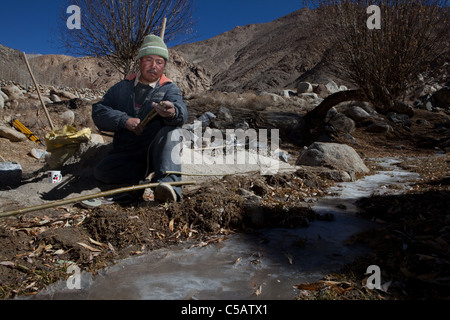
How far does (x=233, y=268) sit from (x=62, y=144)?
11.1 feet

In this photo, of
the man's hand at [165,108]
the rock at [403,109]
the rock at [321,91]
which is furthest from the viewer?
the rock at [321,91]

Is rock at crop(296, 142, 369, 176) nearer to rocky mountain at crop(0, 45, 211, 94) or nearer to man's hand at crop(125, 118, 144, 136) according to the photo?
man's hand at crop(125, 118, 144, 136)

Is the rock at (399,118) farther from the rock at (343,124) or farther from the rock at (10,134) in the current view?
the rock at (10,134)

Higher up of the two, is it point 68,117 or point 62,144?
point 68,117

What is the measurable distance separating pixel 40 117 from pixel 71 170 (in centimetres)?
574

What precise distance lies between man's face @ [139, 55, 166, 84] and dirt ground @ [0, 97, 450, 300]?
1.24m

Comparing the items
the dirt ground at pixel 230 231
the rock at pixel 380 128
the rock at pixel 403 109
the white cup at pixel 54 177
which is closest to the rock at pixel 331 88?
the rock at pixel 403 109

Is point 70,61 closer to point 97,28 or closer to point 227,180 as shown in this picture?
point 97,28

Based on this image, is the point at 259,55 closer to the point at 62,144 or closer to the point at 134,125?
the point at 62,144

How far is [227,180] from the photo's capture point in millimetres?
3553

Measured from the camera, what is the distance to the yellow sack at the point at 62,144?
412 cm

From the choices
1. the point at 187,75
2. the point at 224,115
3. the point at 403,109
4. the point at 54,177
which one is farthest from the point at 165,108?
the point at 187,75

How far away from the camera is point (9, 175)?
359 centimetres
